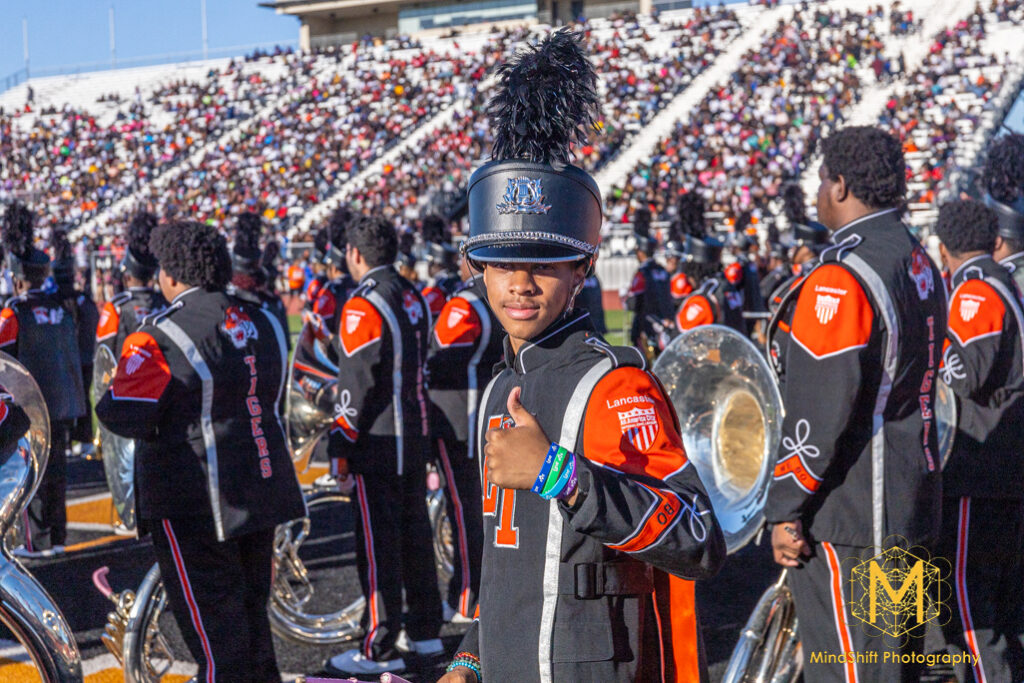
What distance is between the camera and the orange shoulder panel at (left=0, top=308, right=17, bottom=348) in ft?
22.8

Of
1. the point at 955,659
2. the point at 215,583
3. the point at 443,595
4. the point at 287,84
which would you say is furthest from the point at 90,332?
the point at 287,84

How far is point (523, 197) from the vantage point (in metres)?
2.10

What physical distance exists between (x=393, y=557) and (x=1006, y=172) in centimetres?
347

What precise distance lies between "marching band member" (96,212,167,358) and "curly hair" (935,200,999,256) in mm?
5022

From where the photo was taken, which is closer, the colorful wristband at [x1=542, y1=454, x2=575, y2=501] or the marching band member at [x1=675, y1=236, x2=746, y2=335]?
the colorful wristband at [x1=542, y1=454, x2=575, y2=501]

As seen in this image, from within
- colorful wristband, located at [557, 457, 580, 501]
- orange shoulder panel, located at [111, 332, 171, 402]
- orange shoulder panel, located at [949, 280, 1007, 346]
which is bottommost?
colorful wristband, located at [557, 457, 580, 501]

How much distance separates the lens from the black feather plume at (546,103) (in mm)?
2154

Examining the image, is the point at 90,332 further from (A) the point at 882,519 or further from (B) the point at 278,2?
(B) the point at 278,2

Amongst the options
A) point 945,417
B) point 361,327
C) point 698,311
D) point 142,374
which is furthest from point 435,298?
point 945,417

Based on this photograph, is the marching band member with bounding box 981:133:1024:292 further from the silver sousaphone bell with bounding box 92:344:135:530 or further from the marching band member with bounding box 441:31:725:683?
the silver sousaphone bell with bounding box 92:344:135:530

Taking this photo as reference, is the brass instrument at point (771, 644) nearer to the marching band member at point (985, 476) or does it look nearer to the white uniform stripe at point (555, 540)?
the marching band member at point (985, 476)

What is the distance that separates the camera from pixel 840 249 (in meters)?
3.32

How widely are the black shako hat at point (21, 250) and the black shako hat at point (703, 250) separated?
18.1 ft

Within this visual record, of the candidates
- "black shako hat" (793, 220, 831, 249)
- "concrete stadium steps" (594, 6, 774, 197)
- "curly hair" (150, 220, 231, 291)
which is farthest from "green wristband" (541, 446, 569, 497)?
"concrete stadium steps" (594, 6, 774, 197)
